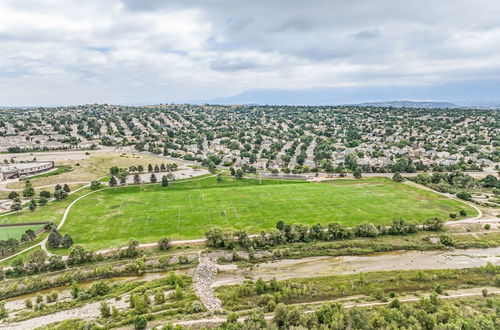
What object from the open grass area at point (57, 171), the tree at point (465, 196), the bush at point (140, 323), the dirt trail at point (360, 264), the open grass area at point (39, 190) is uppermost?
the open grass area at point (57, 171)

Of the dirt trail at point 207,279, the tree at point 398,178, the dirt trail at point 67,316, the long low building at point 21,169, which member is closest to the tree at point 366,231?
the dirt trail at point 207,279

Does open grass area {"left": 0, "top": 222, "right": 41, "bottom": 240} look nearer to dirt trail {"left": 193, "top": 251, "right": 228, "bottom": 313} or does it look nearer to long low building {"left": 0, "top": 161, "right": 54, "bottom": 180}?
dirt trail {"left": 193, "top": 251, "right": 228, "bottom": 313}

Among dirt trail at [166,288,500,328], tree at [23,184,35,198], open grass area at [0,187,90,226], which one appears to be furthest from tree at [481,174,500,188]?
tree at [23,184,35,198]

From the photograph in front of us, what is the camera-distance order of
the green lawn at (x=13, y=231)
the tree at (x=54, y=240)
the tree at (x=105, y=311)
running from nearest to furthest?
the tree at (x=105, y=311)
the tree at (x=54, y=240)
the green lawn at (x=13, y=231)

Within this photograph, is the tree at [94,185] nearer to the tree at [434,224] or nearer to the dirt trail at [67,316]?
the dirt trail at [67,316]

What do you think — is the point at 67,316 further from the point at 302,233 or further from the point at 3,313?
the point at 302,233

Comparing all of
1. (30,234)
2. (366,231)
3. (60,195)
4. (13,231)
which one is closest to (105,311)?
(30,234)

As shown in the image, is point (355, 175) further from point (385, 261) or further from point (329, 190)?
point (385, 261)
